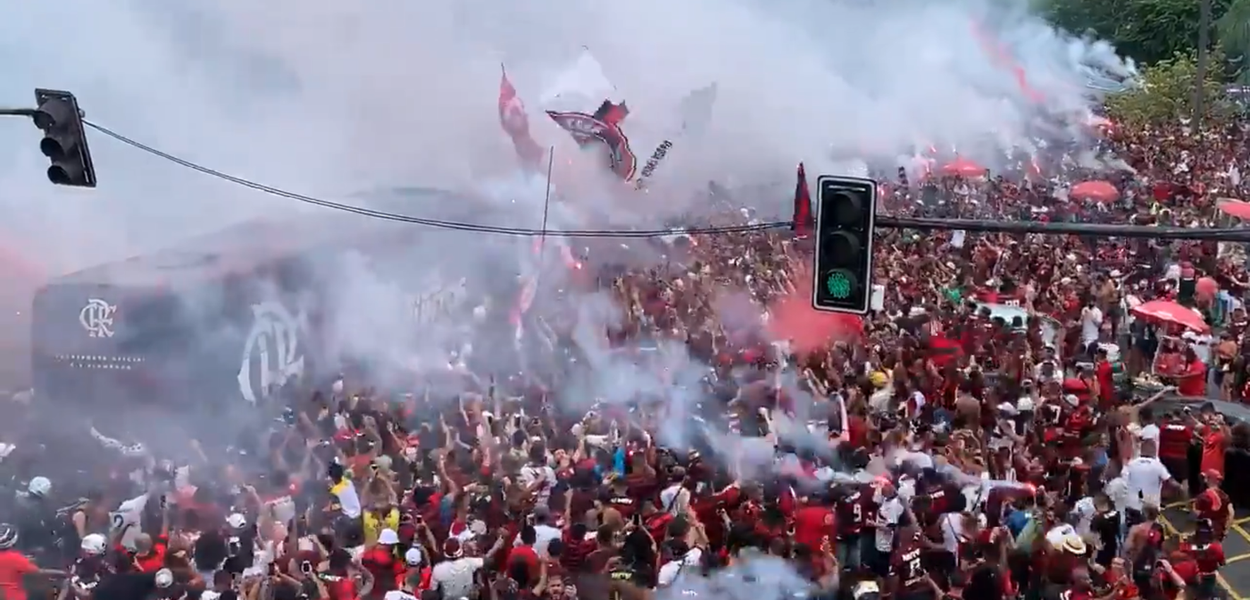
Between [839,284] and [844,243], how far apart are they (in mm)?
195

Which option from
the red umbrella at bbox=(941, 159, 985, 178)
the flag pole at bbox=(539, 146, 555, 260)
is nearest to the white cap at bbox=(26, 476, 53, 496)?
the flag pole at bbox=(539, 146, 555, 260)

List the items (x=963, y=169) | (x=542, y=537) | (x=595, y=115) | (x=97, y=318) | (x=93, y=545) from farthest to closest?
(x=963, y=169)
(x=595, y=115)
(x=97, y=318)
(x=93, y=545)
(x=542, y=537)

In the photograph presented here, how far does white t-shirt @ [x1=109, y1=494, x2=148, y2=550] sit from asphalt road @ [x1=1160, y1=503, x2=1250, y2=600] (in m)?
6.16

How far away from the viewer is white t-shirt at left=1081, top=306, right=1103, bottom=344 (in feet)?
38.3

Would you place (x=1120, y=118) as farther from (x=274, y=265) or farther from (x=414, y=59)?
(x=274, y=265)

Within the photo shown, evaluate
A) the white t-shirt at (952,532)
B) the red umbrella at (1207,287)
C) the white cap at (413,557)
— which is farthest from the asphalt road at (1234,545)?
the white cap at (413,557)

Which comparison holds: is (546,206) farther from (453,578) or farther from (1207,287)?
(453,578)

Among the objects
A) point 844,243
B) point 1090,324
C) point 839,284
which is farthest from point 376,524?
point 1090,324

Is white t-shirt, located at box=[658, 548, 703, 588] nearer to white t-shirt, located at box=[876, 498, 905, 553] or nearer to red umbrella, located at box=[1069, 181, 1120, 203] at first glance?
white t-shirt, located at box=[876, 498, 905, 553]

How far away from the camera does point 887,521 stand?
699cm

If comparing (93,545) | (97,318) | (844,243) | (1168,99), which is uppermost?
(1168,99)

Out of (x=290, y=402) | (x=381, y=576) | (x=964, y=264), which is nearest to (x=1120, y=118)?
(x=964, y=264)

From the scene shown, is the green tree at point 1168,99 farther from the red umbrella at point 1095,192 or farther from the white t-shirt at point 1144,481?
the white t-shirt at point 1144,481

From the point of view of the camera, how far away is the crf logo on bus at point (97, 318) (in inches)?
394
